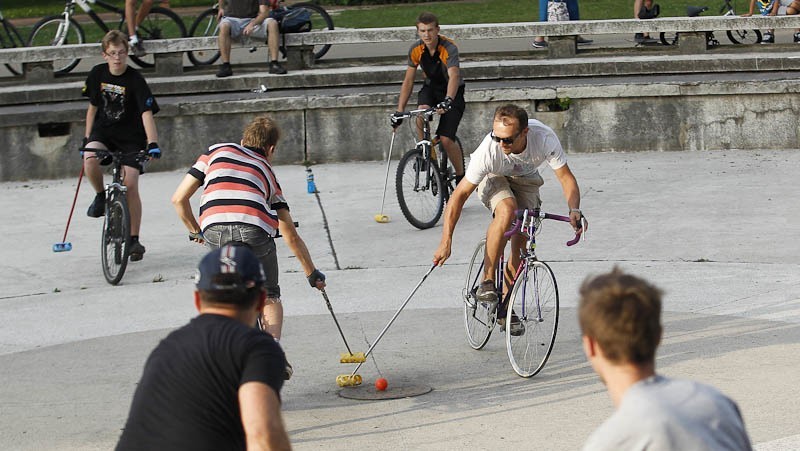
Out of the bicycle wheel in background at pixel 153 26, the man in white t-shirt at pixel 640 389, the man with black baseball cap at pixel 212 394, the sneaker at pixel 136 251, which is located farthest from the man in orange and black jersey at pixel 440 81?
the man in white t-shirt at pixel 640 389

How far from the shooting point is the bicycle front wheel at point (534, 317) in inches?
293

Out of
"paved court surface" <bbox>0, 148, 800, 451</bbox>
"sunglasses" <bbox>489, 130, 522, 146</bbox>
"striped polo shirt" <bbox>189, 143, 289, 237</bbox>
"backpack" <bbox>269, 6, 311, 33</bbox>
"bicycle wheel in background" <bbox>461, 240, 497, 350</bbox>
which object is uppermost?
"backpack" <bbox>269, 6, 311, 33</bbox>

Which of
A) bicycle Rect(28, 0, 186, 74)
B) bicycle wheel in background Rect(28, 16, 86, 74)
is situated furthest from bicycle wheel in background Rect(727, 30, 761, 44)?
bicycle wheel in background Rect(28, 16, 86, 74)

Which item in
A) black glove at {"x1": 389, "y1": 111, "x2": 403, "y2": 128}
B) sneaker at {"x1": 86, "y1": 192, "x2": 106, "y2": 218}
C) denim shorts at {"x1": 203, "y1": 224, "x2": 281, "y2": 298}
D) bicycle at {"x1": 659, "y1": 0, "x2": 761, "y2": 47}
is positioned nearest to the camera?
denim shorts at {"x1": 203, "y1": 224, "x2": 281, "y2": 298}

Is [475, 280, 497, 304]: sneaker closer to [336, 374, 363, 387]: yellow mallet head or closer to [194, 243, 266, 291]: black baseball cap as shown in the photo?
[336, 374, 363, 387]: yellow mallet head

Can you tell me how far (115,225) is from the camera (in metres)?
10.3

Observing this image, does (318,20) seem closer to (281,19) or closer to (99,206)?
(281,19)

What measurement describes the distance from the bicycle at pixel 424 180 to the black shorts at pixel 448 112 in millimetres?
130

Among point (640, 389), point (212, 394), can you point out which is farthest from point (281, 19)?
point (640, 389)

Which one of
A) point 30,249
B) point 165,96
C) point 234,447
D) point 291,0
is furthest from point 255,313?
point 291,0

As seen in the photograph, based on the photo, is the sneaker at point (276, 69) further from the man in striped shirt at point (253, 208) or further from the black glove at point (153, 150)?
the man in striped shirt at point (253, 208)

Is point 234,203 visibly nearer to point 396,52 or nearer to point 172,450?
point 172,450

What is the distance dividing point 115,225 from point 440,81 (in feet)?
11.7

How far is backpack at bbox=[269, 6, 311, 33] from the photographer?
1580cm
